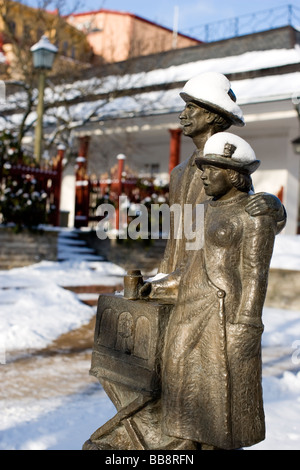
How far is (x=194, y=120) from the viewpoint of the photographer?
2971 millimetres

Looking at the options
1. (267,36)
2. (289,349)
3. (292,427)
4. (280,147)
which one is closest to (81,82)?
(267,36)

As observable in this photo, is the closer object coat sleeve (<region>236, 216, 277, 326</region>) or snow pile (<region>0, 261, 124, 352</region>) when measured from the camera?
coat sleeve (<region>236, 216, 277, 326</region>)

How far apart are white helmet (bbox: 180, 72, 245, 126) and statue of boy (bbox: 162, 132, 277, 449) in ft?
0.91

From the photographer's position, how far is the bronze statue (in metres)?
2.51

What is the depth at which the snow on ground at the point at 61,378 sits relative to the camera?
13.2ft

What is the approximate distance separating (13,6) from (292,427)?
17.7 m

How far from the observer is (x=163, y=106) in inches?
618

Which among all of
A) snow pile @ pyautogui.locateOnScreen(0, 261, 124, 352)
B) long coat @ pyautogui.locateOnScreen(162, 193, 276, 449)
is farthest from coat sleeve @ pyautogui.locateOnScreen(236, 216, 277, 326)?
snow pile @ pyautogui.locateOnScreen(0, 261, 124, 352)

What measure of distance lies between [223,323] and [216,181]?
0.68 m

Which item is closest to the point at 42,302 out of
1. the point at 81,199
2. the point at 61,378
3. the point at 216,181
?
the point at 61,378

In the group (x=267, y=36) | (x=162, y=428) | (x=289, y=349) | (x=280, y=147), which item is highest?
(x=267, y=36)

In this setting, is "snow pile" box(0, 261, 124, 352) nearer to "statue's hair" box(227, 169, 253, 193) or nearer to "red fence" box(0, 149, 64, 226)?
"red fence" box(0, 149, 64, 226)

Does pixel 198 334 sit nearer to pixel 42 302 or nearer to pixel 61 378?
pixel 61 378
